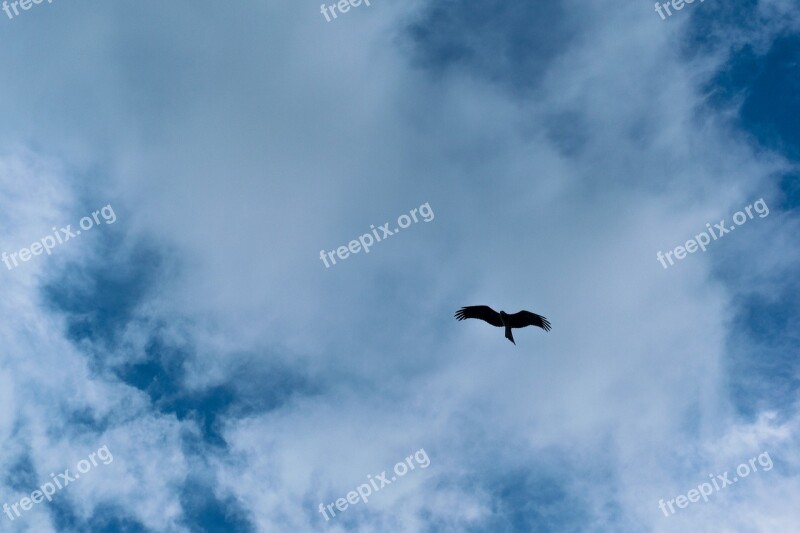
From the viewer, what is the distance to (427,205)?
3972 centimetres

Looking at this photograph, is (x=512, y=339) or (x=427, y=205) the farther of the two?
(x=427, y=205)

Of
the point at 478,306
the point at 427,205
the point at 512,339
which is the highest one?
the point at 427,205

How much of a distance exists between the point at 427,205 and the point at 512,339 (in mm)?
11325

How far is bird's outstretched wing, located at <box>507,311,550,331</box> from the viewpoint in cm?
3462

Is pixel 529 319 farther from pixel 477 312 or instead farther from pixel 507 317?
pixel 477 312

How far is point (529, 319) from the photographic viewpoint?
114 feet

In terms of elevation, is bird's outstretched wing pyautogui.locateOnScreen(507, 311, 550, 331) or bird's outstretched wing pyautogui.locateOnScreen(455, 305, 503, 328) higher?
bird's outstretched wing pyautogui.locateOnScreen(455, 305, 503, 328)

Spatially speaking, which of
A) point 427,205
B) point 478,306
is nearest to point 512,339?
point 478,306

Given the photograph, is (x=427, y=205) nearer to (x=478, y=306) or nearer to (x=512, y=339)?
(x=478, y=306)

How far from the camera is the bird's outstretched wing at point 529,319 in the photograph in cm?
3462

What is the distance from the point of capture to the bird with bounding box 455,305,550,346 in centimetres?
3456

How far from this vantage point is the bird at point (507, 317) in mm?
34562

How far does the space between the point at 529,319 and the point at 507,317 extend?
1.39 m

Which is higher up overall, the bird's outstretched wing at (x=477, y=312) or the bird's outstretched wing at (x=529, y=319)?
the bird's outstretched wing at (x=477, y=312)
